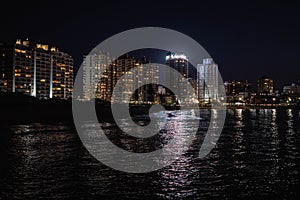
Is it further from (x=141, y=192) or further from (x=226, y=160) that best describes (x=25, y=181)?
(x=226, y=160)

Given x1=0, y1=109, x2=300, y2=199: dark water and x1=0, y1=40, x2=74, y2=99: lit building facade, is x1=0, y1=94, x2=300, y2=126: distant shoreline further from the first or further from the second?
x1=0, y1=40, x2=74, y2=99: lit building facade

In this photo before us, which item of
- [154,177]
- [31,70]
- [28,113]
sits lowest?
[154,177]

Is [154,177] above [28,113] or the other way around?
the other way around

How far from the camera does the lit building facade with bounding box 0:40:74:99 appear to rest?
16838cm

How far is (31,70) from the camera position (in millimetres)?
178500

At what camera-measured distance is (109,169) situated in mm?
18797

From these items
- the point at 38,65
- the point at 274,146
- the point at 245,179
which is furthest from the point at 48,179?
the point at 38,65

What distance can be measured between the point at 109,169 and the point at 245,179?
762 centimetres

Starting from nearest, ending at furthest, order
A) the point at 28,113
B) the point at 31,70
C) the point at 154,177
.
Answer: the point at 154,177 → the point at 28,113 → the point at 31,70

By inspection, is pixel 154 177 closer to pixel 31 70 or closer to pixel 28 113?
pixel 28 113

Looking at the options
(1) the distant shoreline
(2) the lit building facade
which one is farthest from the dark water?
(2) the lit building facade

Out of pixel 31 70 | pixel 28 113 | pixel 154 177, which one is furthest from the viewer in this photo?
pixel 31 70

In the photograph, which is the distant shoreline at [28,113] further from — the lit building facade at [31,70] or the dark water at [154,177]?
the lit building facade at [31,70]

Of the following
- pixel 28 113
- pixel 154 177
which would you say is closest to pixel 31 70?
pixel 28 113
